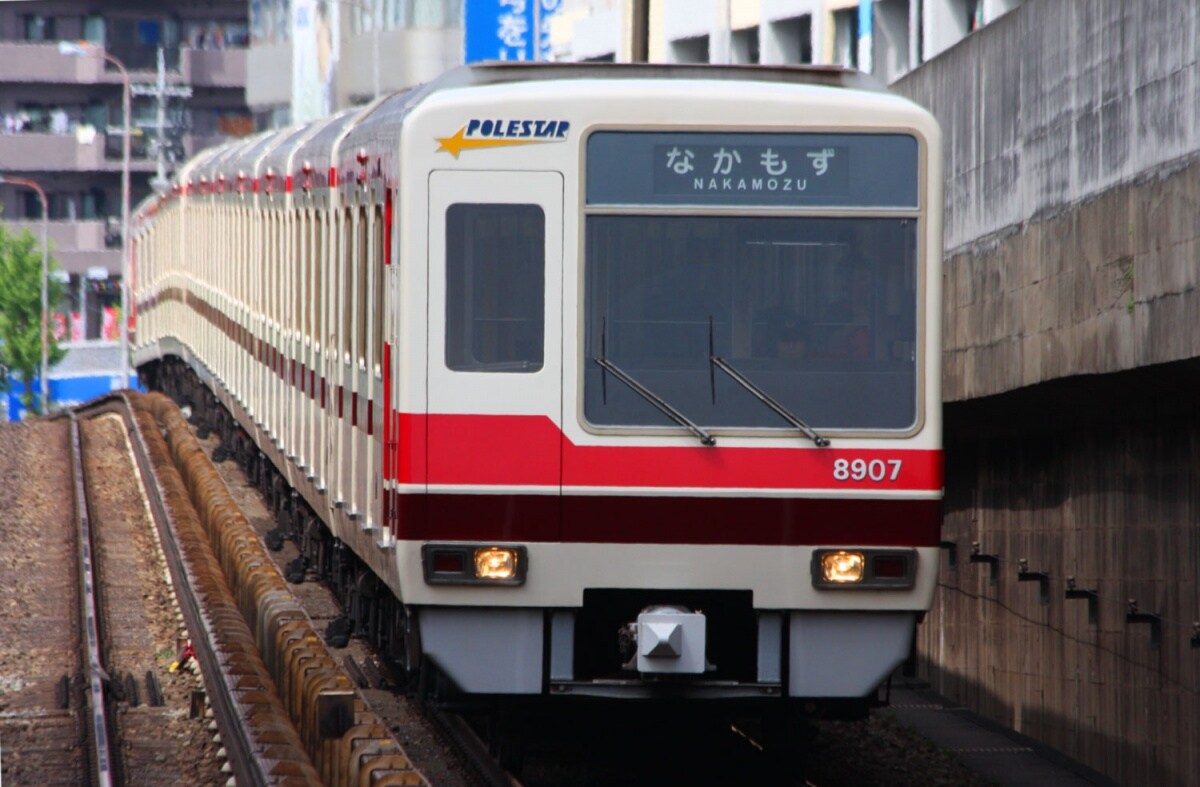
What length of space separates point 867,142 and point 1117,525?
5.22m

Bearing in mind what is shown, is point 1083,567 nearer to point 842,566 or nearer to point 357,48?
point 842,566

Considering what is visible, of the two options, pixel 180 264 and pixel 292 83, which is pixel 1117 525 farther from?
pixel 292 83

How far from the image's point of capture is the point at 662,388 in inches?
360

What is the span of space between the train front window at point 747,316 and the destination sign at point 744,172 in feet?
0.29

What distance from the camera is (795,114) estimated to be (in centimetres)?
924

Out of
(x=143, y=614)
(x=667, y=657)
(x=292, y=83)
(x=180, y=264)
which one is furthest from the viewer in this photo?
(x=292, y=83)

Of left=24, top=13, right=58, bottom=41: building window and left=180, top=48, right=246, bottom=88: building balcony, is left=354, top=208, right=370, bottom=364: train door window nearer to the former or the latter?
left=180, top=48, right=246, bottom=88: building balcony

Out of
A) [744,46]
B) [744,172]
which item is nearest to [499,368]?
[744,172]

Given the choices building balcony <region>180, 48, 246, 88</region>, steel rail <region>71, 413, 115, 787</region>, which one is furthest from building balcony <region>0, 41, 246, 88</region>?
steel rail <region>71, 413, 115, 787</region>

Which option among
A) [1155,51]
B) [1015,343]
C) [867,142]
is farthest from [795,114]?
[1015,343]

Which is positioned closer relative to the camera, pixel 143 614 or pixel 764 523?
pixel 764 523

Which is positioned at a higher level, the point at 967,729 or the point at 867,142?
the point at 867,142

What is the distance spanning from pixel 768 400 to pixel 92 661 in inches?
269

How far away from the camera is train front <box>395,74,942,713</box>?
9.12m
